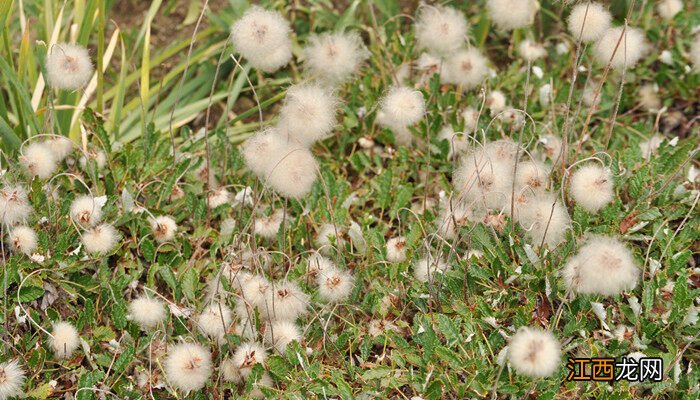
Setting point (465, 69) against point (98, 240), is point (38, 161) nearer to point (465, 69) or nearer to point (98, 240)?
point (98, 240)

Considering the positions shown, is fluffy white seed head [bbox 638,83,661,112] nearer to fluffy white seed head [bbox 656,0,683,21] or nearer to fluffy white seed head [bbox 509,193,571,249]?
fluffy white seed head [bbox 656,0,683,21]

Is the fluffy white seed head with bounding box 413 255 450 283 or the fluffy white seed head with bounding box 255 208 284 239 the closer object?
the fluffy white seed head with bounding box 413 255 450 283

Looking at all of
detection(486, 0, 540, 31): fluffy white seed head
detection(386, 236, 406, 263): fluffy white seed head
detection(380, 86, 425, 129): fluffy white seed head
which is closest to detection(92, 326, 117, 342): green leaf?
detection(386, 236, 406, 263): fluffy white seed head

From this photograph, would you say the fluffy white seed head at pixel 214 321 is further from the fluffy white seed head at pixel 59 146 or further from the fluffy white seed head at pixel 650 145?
the fluffy white seed head at pixel 650 145

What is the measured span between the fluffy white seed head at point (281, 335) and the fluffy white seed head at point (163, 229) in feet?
1.86

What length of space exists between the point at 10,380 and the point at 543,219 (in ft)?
5.30

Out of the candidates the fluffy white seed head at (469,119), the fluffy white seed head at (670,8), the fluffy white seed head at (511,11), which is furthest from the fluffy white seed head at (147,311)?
the fluffy white seed head at (670,8)

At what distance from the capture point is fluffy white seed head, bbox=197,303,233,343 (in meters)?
2.40

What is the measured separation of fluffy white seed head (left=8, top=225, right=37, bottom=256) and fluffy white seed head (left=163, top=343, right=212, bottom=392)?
629 millimetres

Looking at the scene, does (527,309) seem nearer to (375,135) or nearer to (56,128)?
(375,135)

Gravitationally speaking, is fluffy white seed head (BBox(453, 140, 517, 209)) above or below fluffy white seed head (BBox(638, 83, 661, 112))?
below

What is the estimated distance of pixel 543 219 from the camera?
2432 millimetres

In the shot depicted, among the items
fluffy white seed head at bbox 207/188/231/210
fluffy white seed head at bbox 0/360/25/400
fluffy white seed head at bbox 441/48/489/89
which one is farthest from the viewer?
fluffy white seed head at bbox 441/48/489/89

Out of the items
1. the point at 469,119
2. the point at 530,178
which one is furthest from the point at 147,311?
the point at 469,119
